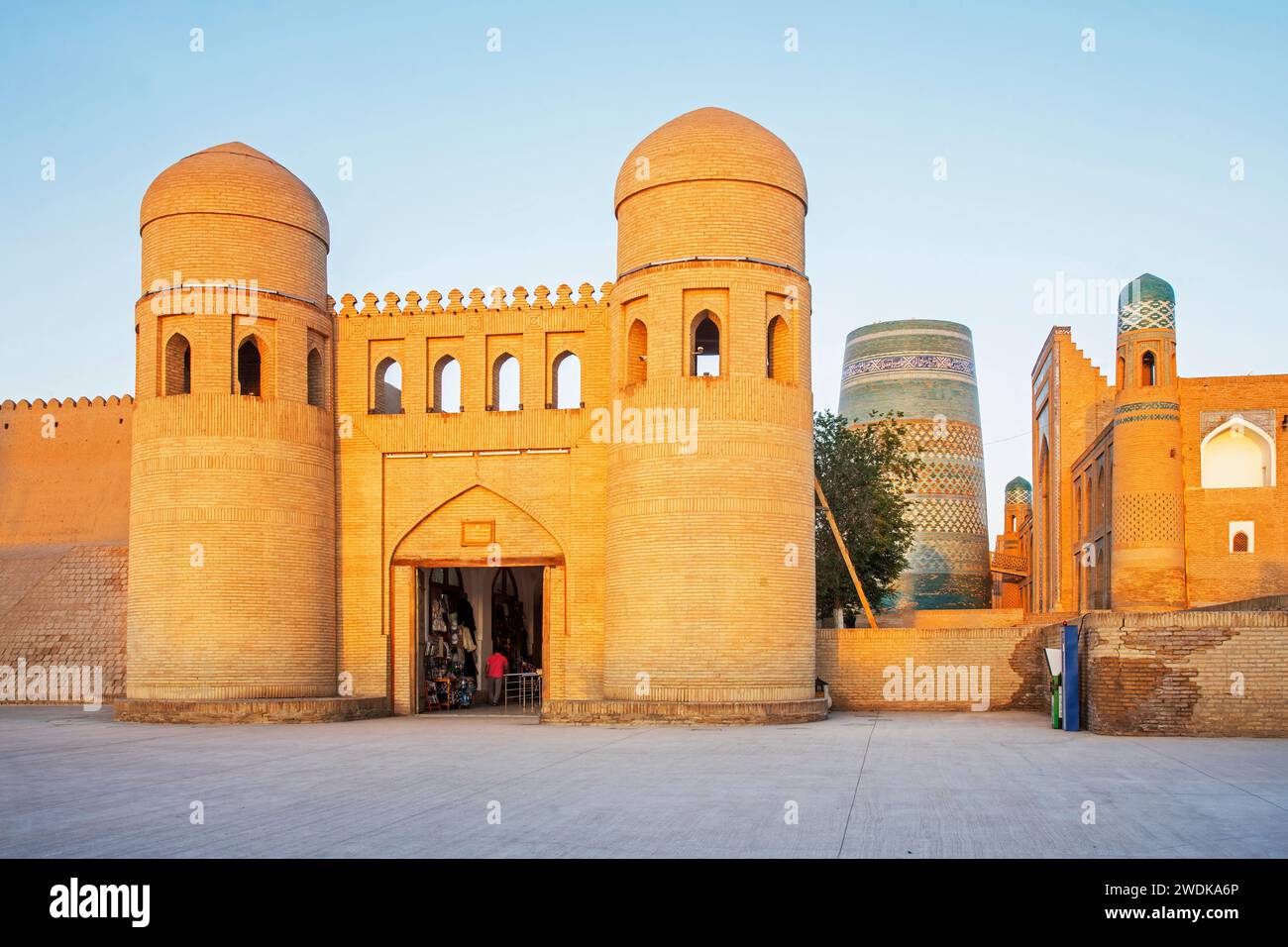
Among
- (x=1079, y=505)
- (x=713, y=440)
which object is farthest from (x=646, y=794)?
(x=1079, y=505)

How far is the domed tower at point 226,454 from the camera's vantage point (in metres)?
19.9

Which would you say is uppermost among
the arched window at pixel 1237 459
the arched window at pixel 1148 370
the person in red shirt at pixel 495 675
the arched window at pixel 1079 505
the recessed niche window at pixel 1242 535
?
the arched window at pixel 1148 370

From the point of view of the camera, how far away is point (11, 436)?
31.5 metres

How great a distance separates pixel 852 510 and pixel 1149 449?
23.4ft

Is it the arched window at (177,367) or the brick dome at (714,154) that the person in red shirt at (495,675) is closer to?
the arched window at (177,367)

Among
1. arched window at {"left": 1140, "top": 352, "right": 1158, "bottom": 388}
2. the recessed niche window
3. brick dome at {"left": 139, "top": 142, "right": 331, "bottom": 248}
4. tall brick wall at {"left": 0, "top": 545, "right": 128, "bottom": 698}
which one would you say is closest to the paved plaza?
brick dome at {"left": 139, "top": 142, "right": 331, "bottom": 248}

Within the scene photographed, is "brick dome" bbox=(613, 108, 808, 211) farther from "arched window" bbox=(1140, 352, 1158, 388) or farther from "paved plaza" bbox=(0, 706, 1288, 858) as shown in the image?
"arched window" bbox=(1140, 352, 1158, 388)

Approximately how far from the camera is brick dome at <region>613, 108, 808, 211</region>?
1936 centimetres

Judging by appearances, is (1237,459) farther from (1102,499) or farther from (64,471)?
(64,471)

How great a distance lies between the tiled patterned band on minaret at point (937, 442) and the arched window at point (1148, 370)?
18.8 m

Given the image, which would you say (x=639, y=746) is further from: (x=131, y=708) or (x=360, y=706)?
(x=131, y=708)

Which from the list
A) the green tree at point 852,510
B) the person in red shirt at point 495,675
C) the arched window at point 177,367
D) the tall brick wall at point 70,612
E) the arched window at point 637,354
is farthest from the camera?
the green tree at point 852,510

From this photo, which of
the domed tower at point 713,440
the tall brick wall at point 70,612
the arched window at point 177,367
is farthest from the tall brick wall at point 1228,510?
the tall brick wall at point 70,612

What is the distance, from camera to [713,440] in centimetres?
1892
